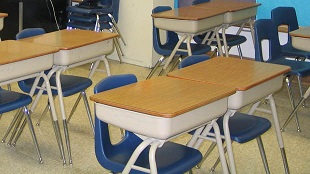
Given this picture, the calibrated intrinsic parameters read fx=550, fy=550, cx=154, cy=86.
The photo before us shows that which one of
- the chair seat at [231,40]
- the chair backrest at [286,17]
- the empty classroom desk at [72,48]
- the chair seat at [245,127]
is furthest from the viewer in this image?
the chair seat at [231,40]

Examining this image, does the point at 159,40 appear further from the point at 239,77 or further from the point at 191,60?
the point at 239,77

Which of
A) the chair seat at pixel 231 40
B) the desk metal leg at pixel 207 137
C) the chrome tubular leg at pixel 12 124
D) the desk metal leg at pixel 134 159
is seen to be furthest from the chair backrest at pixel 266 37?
the desk metal leg at pixel 134 159

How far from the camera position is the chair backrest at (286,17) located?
5273 millimetres

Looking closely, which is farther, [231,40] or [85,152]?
[231,40]

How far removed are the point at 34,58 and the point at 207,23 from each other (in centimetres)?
205

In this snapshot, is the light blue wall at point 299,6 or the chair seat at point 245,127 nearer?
the chair seat at point 245,127

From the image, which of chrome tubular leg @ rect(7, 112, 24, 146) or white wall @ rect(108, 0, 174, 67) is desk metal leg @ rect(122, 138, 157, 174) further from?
white wall @ rect(108, 0, 174, 67)

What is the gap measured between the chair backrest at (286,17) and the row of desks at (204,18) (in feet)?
1.40

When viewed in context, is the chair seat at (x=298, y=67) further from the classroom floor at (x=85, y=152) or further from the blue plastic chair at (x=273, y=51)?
the classroom floor at (x=85, y=152)

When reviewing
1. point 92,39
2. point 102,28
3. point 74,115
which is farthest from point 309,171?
point 102,28

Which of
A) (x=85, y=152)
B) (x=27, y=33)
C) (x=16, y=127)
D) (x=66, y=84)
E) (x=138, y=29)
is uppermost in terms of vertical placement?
(x=27, y=33)

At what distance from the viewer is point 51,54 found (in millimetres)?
3545

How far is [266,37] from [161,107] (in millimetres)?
2403

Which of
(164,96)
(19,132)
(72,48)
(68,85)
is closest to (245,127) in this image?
(164,96)
